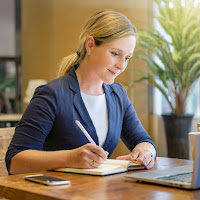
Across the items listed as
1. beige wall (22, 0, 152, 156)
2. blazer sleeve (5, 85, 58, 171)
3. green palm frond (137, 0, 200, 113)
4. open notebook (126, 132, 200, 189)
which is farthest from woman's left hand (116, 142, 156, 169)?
beige wall (22, 0, 152, 156)

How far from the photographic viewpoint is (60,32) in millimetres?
6512

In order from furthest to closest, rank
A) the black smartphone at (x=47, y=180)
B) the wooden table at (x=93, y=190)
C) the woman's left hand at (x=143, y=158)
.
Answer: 1. the woman's left hand at (x=143, y=158)
2. the black smartphone at (x=47, y=180)
3. the wooden table at (x=93, y=190)

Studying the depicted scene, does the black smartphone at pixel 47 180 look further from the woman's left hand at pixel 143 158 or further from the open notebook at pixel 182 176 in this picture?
the woman's left hand at pixel 143 158

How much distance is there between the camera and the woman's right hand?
1.49 meters

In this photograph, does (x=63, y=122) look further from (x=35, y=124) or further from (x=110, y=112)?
(x=110, y=112)

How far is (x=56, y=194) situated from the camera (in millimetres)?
1147

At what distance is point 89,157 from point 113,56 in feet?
1.84

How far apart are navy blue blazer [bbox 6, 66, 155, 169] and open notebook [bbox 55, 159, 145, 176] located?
0.25 metres

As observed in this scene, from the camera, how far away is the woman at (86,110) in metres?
1.68

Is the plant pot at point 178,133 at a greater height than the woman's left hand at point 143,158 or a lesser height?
lesser

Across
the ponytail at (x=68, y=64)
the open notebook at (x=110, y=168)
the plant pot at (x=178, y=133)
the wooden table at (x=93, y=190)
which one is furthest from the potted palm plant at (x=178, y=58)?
the wooden table at (x=93, y=190)

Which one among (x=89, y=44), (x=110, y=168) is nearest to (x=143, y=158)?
(x=110, y=168)

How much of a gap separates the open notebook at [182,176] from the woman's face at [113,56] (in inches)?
23.8

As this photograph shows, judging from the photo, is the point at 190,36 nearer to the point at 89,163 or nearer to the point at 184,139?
the point at 184,139
